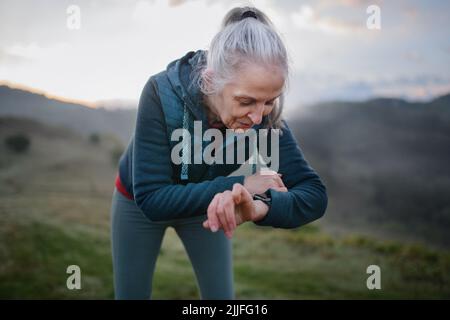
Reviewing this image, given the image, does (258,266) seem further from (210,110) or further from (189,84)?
(189,84)

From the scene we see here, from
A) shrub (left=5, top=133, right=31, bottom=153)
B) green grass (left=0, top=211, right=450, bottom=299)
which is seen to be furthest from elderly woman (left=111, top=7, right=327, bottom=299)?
shrub (left=5, top=133, right=31, bottom=153)

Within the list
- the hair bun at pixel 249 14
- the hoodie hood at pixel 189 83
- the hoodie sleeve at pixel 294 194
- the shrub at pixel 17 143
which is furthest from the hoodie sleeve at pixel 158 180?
the shrub at pixel 17 143

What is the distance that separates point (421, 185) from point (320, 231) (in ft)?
5.11

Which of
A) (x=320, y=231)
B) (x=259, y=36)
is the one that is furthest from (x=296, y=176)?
(x=320, y=231)

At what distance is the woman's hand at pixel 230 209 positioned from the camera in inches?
69.1

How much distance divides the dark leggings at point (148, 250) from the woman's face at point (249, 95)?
0.93 metres

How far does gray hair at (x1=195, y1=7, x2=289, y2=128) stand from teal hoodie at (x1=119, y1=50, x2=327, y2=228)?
0.47 feet

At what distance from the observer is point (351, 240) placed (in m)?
6.12

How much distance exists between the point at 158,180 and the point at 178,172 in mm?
266

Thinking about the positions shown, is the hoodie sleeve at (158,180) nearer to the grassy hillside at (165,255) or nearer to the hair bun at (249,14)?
the hair bun at (249,14)

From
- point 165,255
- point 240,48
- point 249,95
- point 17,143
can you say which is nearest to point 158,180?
point 249,95

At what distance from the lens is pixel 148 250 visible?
2.76 metres

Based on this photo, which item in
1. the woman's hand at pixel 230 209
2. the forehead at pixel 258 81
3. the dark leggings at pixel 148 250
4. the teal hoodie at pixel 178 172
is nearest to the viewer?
the woman's hand at pixel 230 209
